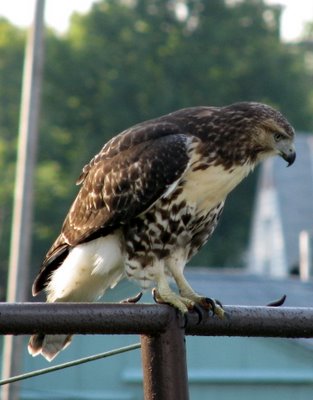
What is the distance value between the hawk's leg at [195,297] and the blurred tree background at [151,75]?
40.1m

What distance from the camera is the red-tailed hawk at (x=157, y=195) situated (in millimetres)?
5648

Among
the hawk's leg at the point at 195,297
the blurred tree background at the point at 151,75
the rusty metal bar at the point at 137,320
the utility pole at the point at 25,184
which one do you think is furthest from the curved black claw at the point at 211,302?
the blurred tree background at the point at 151,75

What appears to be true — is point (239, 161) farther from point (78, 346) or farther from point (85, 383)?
point (85, 383)

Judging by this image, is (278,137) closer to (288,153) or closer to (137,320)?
(288,153)

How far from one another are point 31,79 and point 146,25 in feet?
146

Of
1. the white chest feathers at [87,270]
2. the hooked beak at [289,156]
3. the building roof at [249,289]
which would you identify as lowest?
the white chest feathers at [87,270]

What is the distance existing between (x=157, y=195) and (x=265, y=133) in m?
0.61

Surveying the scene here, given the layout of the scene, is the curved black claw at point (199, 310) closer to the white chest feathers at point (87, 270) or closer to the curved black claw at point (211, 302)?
the curved black claw at point (211, 302)

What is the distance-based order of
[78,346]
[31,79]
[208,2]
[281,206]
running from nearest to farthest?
[78,346], [31,79], [281,206], [208,2]

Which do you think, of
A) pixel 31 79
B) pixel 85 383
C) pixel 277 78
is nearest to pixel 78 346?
pixel 85 383

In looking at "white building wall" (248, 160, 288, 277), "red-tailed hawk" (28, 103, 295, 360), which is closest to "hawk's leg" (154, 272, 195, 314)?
"red-tailed hawk" (28, 103, 295, 360)

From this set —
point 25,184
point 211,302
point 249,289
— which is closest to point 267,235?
point 25,184

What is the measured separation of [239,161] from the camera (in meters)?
5.84

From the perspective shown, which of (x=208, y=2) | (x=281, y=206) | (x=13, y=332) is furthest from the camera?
(x=208, y=2)
